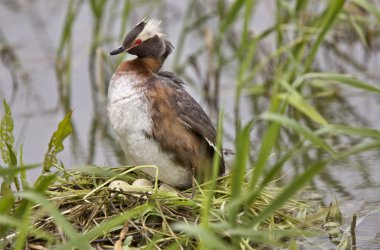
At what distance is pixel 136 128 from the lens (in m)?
5.83

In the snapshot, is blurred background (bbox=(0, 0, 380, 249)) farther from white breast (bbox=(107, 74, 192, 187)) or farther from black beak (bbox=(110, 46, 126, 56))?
black beak (bbox=(110, 46, 126, 56))

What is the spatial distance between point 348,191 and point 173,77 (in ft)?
4.74

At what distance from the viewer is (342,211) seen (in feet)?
20.2

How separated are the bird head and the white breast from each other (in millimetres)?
229

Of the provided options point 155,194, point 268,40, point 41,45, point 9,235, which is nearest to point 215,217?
point 155,194

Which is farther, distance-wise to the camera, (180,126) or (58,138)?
(180,126)

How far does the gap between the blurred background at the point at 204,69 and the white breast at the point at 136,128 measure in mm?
1172

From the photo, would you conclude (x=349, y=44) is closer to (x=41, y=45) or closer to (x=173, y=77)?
(x=41, y=45)

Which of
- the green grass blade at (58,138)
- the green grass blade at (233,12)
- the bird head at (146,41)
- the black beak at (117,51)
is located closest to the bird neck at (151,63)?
the bird head at (146,41)

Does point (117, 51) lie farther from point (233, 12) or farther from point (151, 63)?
point (233, 12)

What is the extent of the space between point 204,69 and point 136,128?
11.8ft

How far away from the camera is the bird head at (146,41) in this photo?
619cm

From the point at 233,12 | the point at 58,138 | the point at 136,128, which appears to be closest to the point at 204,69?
the point at 233,12

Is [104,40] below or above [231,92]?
above
